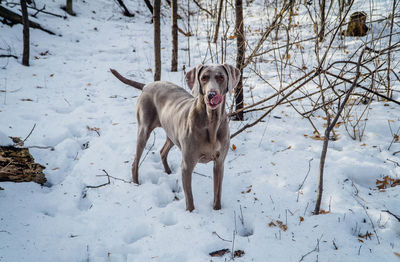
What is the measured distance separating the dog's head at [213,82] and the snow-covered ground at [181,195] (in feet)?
3.71

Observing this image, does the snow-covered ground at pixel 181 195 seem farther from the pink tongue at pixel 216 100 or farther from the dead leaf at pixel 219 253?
the pink tongue at pixel 216 100

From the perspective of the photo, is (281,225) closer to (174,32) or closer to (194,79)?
(194,79)

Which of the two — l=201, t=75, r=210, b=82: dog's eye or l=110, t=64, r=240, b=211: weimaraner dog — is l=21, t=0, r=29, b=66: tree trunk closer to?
l=110, t=64, r=240, b=211: weimaraner dog

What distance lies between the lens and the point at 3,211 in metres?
2.20

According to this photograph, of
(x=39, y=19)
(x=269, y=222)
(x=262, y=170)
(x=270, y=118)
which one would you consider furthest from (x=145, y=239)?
(x=39, y=19)

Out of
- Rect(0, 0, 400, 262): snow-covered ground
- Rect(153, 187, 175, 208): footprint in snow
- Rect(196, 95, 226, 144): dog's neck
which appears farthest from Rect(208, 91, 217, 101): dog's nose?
Rect(153, 187, 175, 208): footprint in snow

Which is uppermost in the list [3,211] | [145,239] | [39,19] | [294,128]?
[39,19]

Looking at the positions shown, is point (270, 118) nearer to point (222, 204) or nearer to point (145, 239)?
point (222, 204)

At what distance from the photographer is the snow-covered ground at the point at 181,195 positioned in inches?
77.8

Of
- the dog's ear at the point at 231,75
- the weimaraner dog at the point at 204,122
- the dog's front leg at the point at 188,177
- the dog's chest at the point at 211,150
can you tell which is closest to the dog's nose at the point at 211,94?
the weimaraner dog at the point at 204,122

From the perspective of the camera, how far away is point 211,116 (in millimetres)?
2201

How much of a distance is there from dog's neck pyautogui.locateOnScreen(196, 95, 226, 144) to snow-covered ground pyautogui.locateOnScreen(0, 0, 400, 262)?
2.61 feet

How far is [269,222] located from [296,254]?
397 mm

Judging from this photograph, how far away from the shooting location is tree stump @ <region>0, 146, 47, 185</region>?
247 cm
